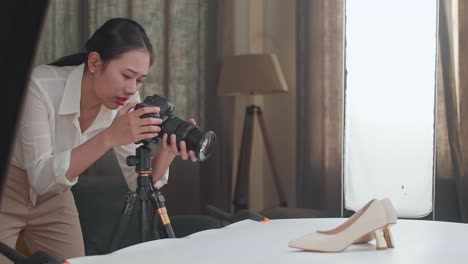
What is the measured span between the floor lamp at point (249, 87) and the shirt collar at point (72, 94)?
1259 millimetres

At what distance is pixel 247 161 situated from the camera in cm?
299

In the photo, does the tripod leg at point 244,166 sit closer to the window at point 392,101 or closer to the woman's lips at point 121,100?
the window at point 392,101

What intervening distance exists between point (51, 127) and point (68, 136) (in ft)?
0.23

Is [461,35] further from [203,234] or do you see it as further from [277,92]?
[203,234]

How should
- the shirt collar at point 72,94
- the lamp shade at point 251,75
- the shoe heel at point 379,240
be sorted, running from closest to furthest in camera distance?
the shoe heel at point 379,240
the shirt collar at point 72,94
the lamp shade at point 251,75

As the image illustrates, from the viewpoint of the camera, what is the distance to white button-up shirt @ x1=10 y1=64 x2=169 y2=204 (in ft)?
4.76

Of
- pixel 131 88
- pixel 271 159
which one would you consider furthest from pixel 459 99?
pixel 131 88

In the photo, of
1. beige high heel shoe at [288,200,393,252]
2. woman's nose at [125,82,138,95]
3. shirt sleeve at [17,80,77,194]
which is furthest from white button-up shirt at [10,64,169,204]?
beige high heel shoe at [288,200,393,252]

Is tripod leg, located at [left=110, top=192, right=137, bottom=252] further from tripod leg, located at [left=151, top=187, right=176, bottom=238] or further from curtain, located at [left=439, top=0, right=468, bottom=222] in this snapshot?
curtain, located at [left=439, top=0, right=468, bottom=222]

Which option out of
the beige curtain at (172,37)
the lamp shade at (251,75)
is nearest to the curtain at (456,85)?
the lamp shade at (251,75)

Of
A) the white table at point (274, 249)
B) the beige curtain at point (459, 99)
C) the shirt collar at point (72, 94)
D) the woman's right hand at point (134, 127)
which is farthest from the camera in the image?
the beige curtain at point (459, 99)

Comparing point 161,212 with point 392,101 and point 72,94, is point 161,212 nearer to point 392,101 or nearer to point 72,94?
point 72,94

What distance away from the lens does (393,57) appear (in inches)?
A: 109

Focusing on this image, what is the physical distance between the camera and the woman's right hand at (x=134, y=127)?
1.44 meters
